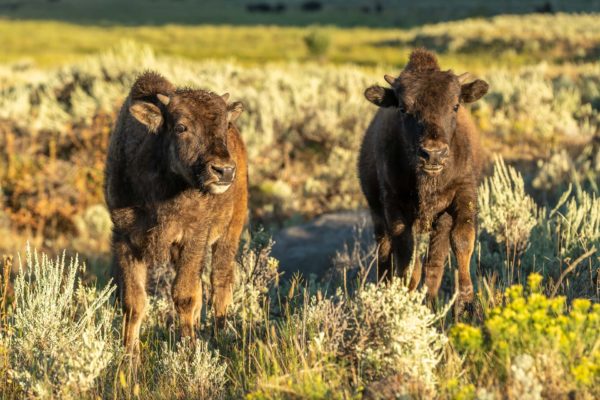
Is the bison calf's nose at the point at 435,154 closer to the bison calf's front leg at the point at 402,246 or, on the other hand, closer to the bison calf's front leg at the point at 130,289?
the bison calf's front leg at the point at 402,246

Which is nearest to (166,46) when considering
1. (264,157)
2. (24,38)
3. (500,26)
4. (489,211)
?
(24,38)

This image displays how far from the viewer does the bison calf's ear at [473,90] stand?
6.86 m

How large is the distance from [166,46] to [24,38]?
36.6 ft

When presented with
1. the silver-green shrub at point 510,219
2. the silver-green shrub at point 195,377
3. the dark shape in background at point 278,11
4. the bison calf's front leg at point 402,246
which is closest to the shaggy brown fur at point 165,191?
the silver-green shrub at point 195,377

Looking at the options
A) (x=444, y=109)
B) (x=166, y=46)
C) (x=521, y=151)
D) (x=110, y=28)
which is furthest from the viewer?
(x=110, y=28)

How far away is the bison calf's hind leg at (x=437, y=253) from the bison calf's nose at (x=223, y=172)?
6.87ft

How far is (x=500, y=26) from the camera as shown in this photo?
166ft

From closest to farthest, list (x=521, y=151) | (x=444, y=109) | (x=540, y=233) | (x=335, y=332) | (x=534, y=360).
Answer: (x=534, y=360), (x=335, y=332), (x=444, y=109), (x=540, y=233), (x=521, y=151)

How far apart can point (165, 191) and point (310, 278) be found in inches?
107

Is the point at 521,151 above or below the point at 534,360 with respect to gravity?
below

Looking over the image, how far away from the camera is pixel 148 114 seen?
21.2 ft

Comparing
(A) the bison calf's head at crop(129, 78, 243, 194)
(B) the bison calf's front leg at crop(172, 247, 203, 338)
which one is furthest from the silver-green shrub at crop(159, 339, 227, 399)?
(A) the bison calf's head at crop(129, 78, 243, 194)

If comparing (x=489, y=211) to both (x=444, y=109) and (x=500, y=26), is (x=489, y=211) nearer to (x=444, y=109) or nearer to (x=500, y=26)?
(x=444, y=109)

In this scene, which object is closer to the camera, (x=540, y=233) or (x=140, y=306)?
(x=140, y=306)
